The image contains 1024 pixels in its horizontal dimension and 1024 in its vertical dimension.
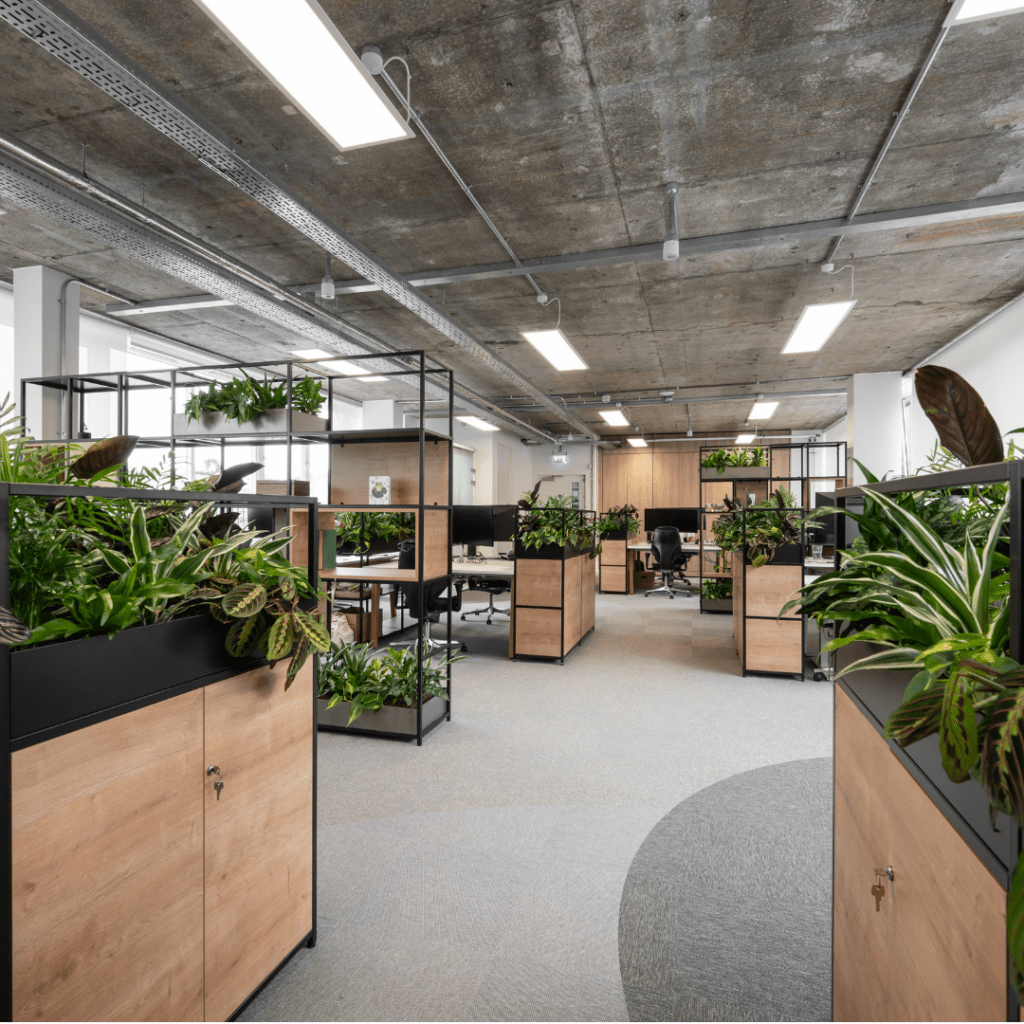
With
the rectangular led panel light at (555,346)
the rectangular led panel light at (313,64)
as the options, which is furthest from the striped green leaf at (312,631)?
the rectangular led panel light at (555,346)

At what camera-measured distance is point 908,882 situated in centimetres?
99

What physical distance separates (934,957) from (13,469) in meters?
1.72

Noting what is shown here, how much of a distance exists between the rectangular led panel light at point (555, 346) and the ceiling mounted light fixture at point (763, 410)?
15.3ft

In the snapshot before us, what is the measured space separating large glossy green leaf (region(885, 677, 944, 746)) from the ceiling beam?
13.1ft

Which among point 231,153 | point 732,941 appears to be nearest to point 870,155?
point 231,153

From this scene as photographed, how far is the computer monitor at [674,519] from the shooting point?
10.9 meters

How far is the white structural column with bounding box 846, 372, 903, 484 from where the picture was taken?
7684 mm

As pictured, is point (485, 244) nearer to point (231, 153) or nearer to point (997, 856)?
point (231, 153)

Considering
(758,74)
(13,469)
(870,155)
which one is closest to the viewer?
(13,469)

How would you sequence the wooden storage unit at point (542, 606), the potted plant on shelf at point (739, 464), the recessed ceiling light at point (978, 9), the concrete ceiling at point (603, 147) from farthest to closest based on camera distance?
the potted plant on shelf at point (739, 464) → the wooden storage unit at point (542, 606) → the concrete ceiling at point (603, 147) → the recessed ceiling light at point (978, 9)

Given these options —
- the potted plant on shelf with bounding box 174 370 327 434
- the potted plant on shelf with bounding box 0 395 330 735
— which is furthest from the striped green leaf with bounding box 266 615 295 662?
the potted plant on shelf with bounding box 174 370 327 434

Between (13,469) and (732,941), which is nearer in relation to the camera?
(13,469)

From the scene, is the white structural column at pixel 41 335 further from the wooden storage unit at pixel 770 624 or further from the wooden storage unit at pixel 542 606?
the wooden storage unit at pixel 770 624

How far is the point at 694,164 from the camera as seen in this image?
11.2ft
